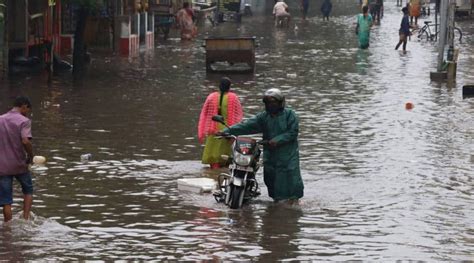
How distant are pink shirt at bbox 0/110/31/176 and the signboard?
4944 centimetres

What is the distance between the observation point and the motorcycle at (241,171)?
13.6 meters

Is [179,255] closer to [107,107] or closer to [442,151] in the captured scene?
[442,151]

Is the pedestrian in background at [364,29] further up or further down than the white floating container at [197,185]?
further up

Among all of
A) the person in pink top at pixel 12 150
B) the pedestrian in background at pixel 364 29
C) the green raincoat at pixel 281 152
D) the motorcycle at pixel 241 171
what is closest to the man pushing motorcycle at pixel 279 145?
the green raincoat at pixel 281 152

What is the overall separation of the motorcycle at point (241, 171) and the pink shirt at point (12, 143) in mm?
2471

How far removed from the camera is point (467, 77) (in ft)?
103

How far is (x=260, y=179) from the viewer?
16.1 metres

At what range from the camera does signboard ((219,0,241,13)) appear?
62.0 meters

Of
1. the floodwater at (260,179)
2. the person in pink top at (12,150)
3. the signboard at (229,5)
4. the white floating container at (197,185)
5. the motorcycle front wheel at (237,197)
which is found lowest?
the floodwater at (260,179)

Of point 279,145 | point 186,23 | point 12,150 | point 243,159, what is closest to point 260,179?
point 279,145

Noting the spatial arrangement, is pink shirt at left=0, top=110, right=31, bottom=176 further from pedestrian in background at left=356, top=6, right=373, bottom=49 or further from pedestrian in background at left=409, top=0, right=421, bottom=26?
pedestrian in background at left=409, top=0, right=421, bottom=26

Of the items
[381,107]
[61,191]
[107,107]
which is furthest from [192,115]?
[61,191]

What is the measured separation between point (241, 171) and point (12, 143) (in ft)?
8.85

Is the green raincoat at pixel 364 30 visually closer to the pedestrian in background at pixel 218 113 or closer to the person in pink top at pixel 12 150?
the pedestrian in background at pixel 218 113
